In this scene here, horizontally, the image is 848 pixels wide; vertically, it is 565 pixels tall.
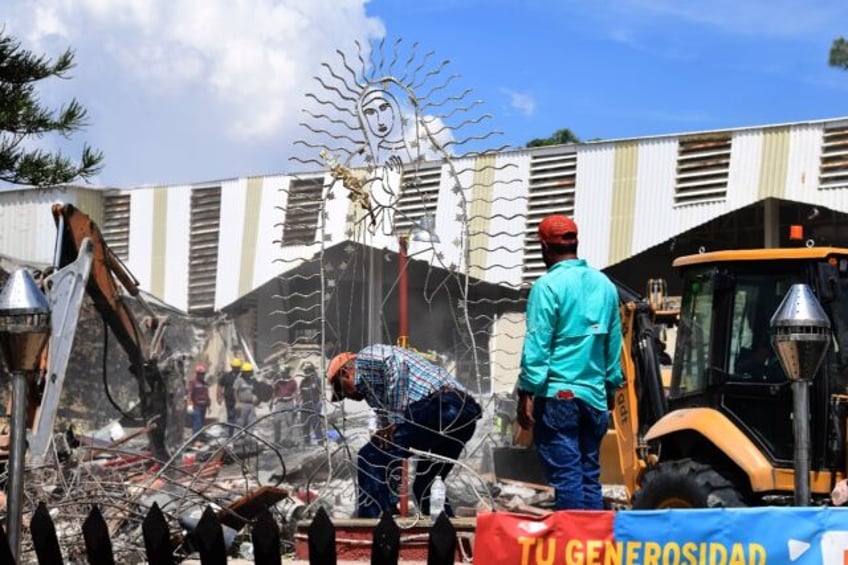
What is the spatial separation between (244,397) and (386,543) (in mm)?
20282

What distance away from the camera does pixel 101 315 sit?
47.2ft

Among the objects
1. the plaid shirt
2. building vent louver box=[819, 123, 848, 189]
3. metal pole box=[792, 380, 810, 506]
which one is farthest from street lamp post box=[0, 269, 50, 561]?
building vent louver box=[819, 123, 848, 189]

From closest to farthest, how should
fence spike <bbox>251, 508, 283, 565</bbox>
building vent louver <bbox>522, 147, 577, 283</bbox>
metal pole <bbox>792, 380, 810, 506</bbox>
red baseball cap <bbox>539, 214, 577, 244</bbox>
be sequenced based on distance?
fence spike <bbox>251, 508, 283, 565</bbox>
metal pole <bbox>792, 380, 810, 506</bbox>
red baseball cap <bbox>539, 214, 577, 244</bbox>
building vent louver <bbox>522, 147, 577, 283</bbox>

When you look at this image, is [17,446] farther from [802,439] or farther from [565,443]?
[802,439]

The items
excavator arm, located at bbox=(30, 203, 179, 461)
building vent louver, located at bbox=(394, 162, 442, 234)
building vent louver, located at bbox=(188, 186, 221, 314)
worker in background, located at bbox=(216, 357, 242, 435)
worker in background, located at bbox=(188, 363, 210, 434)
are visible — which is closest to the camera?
building vent louver, located at bbox=(394, 162, 442, 234)

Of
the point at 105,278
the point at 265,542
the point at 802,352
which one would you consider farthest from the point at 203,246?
the point at 265,542

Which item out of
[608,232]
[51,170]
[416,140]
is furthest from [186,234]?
[416,140]

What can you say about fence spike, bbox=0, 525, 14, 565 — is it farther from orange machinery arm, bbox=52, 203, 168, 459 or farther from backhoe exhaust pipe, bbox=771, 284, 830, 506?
orange machinery arm, bbox=52, 203, 168, 459

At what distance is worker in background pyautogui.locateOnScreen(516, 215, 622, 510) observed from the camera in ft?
22.2

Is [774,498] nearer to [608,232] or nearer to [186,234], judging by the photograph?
[608,232]

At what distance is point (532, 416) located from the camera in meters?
6.85

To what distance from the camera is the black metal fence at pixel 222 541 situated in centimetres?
517

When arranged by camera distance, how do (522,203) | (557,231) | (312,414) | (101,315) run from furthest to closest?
1. (522,203)
2. (101,315)
3. (312,414)
4. (557,231)

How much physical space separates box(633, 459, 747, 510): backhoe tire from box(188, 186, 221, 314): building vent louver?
76.6 feet
